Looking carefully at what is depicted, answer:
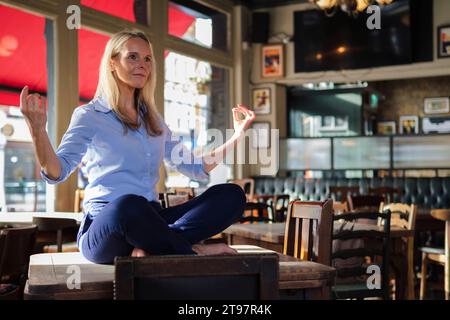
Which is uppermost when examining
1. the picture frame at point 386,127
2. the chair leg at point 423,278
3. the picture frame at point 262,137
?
the picture frame at point 386,127

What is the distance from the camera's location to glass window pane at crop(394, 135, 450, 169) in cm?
879

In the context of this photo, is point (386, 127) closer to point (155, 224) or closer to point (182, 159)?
point (182, 159)

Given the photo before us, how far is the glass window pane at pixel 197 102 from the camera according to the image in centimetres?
945

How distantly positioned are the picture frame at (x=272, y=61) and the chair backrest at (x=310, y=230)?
8.21 meters

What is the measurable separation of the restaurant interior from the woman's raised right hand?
162cm

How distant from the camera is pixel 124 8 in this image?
7715mm

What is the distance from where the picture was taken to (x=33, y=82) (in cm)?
709

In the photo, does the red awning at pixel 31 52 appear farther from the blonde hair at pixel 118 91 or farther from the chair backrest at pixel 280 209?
the blonde hair at pixel 118 91

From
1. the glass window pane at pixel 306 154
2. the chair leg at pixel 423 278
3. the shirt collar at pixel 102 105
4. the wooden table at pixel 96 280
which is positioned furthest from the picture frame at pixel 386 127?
the wooden table at pixel 96 280

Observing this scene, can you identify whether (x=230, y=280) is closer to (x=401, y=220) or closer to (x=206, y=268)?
(x=206, y=268)

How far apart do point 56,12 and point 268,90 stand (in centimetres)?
466

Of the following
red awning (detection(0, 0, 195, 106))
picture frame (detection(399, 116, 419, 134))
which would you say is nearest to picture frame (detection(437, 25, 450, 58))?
picture frame (detection(399, 116, 419, 134))
